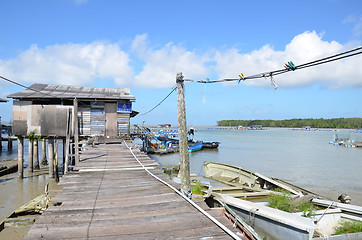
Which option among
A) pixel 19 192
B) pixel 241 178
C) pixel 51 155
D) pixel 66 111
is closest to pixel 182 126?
pixel 241 178

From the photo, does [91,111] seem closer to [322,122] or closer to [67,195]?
[67,195]

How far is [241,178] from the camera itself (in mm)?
18656

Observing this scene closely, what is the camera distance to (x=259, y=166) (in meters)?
29.4

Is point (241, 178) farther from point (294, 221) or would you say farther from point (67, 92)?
point (67, 92)

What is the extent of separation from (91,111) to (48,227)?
1707 centimetres

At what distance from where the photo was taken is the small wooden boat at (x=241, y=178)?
15.4 m

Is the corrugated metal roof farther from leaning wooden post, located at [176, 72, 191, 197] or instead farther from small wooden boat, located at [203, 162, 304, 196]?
leaning wooden post, located at [176, 72, 191, 197]

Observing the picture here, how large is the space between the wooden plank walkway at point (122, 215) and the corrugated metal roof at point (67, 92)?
13.8m

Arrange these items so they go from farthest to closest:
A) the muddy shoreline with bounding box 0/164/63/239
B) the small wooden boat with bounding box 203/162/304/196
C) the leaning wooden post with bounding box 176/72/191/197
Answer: the small wooden boat with bounding box 203/162/304/196
the muddy shoreline with bounding box 0/164/63/239
the leaning wooden post with bounding box 176/72/191/197

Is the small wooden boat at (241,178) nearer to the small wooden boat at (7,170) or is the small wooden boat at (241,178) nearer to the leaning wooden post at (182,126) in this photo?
the leaning wooden post at (182,126)

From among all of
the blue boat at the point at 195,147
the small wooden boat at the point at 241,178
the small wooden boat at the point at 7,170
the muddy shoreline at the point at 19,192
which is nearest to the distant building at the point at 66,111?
the muddy shoreline at the point at 19,192

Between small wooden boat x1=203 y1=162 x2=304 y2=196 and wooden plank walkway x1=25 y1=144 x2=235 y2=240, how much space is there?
10569mm

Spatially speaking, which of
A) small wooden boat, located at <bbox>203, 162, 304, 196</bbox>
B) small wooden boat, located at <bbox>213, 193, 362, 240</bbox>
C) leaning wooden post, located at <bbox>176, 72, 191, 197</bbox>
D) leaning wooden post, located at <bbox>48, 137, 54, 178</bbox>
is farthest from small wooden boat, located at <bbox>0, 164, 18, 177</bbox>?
leaning wooden post, located at <bbox>176, 72, 191, 197</bbox>

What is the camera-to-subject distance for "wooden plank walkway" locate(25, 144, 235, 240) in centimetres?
363
